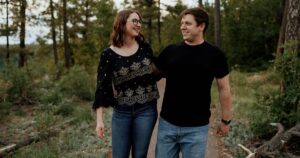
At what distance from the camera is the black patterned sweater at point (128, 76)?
170 inches

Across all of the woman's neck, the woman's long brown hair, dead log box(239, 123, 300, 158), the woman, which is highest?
the woman's long brown hair

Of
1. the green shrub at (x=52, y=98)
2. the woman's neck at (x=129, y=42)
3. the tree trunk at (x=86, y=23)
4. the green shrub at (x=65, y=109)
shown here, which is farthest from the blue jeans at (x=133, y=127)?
the tree trunk at (x=86, y=23)

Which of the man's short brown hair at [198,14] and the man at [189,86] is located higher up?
the man's short brown hair at [198,14]

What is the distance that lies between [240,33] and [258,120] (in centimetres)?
2390

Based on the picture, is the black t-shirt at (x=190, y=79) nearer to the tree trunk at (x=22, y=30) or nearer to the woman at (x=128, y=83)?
the woman at (x=128, y=83)

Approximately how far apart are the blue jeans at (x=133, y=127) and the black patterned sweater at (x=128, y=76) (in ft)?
0.28

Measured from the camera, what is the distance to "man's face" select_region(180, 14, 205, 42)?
13.1 ft

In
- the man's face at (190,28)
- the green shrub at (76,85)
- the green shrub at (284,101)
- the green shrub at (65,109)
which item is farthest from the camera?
the green shrub at (76,85)

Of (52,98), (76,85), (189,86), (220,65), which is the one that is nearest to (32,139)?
(52,98)

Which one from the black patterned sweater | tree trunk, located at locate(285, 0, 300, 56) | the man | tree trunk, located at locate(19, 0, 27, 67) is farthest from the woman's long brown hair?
tree trunk, located at locate(19, 0, 27, 67)

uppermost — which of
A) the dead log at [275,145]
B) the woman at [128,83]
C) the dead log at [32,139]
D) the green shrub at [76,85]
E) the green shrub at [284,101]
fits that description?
the woman at [128,83]

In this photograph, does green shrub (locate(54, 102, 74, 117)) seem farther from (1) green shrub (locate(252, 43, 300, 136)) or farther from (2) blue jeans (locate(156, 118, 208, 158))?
(2) blue jeans (locate(156, 118, 208, 158))

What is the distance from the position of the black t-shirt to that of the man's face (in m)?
0.09

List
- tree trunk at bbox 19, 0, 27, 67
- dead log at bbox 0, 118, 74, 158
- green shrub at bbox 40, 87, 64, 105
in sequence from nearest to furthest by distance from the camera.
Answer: dead log at bbox 0, 118, 74, 158 < green shrub at bbox 40, 87, 64, 105 < tree trunk at bbox 19, 0, 27, 67
